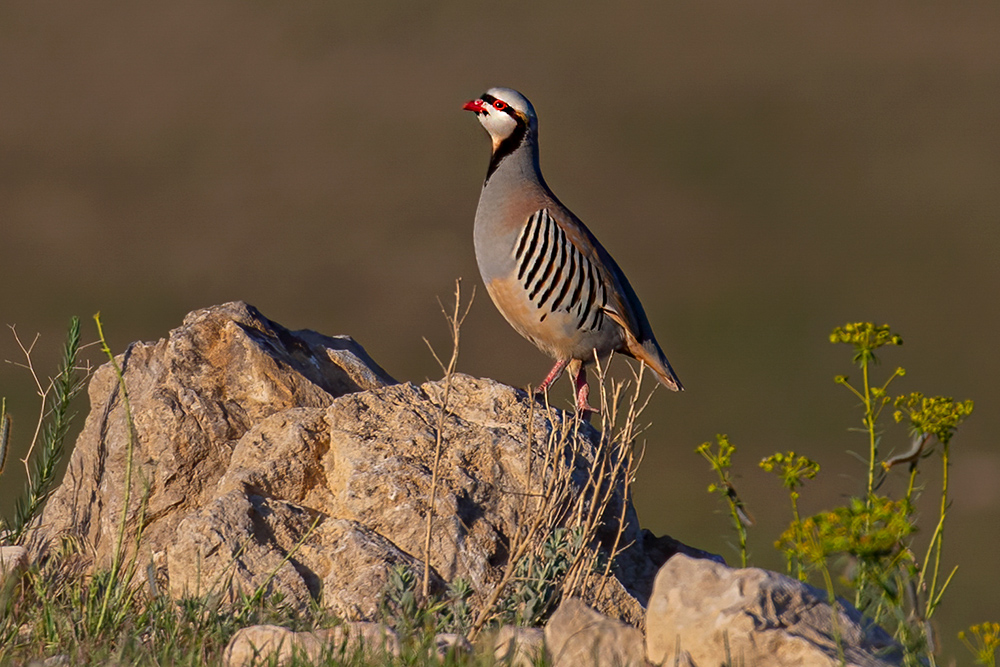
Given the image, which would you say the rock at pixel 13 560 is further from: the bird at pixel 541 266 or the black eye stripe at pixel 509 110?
the black eye stripe at pixel 509 110

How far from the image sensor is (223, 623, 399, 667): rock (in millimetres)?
3441

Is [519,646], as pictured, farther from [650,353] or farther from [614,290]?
[650,353]

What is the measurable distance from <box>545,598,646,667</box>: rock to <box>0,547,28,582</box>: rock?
186 centimetres

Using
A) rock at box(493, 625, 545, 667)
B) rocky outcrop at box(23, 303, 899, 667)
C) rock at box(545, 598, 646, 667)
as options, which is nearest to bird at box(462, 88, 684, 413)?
rocky outcrop at box(23, 303, 899, 667)

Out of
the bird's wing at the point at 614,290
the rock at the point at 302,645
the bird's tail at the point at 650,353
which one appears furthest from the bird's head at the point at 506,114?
the rock at the point at 302,645

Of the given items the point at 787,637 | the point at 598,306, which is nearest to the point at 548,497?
the point at 787,637

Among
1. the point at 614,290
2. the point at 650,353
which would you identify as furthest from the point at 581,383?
the point at 614,290

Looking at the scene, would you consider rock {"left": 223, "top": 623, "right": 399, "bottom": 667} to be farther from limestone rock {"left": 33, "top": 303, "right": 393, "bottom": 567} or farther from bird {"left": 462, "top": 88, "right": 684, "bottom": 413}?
bird {"left": 462, "top": 88, "right": 684, "bottom": 413}

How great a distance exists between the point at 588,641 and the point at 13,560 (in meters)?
2.10

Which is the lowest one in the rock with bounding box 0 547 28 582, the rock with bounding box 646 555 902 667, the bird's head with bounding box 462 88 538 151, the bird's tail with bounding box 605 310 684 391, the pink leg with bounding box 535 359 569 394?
the rock with bounding box 0 547 28 582

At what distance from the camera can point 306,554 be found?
444 centimetres

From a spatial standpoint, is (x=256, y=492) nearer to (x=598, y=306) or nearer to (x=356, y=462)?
(x=356, y=462)

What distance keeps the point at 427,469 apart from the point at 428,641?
1.23 metres

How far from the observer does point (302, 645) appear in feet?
11.6
